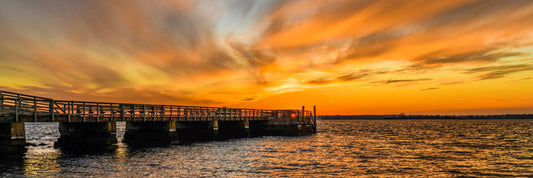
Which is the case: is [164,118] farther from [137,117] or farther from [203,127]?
[203,127]

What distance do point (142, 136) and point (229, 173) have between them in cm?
2259

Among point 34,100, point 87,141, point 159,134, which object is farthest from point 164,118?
point 34,100

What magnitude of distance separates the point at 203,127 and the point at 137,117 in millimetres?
13859

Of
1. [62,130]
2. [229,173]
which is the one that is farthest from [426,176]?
[62,130]

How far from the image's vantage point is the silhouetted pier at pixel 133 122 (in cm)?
2344

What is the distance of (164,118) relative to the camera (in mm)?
37750

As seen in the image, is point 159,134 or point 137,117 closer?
point 137,117

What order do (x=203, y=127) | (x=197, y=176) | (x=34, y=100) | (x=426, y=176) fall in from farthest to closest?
(x=203, y=127) → (x=34, y=100) → (x=426, y=176) → (x=197, y=176)

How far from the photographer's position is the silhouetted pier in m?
23.4

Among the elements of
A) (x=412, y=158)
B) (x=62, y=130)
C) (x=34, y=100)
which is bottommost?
(x=412, y=158)

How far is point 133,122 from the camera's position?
127 feet

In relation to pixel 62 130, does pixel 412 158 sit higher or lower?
lower

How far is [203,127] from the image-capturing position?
47.3 metres

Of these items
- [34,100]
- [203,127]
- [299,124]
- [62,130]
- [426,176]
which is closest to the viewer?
[426,176]
